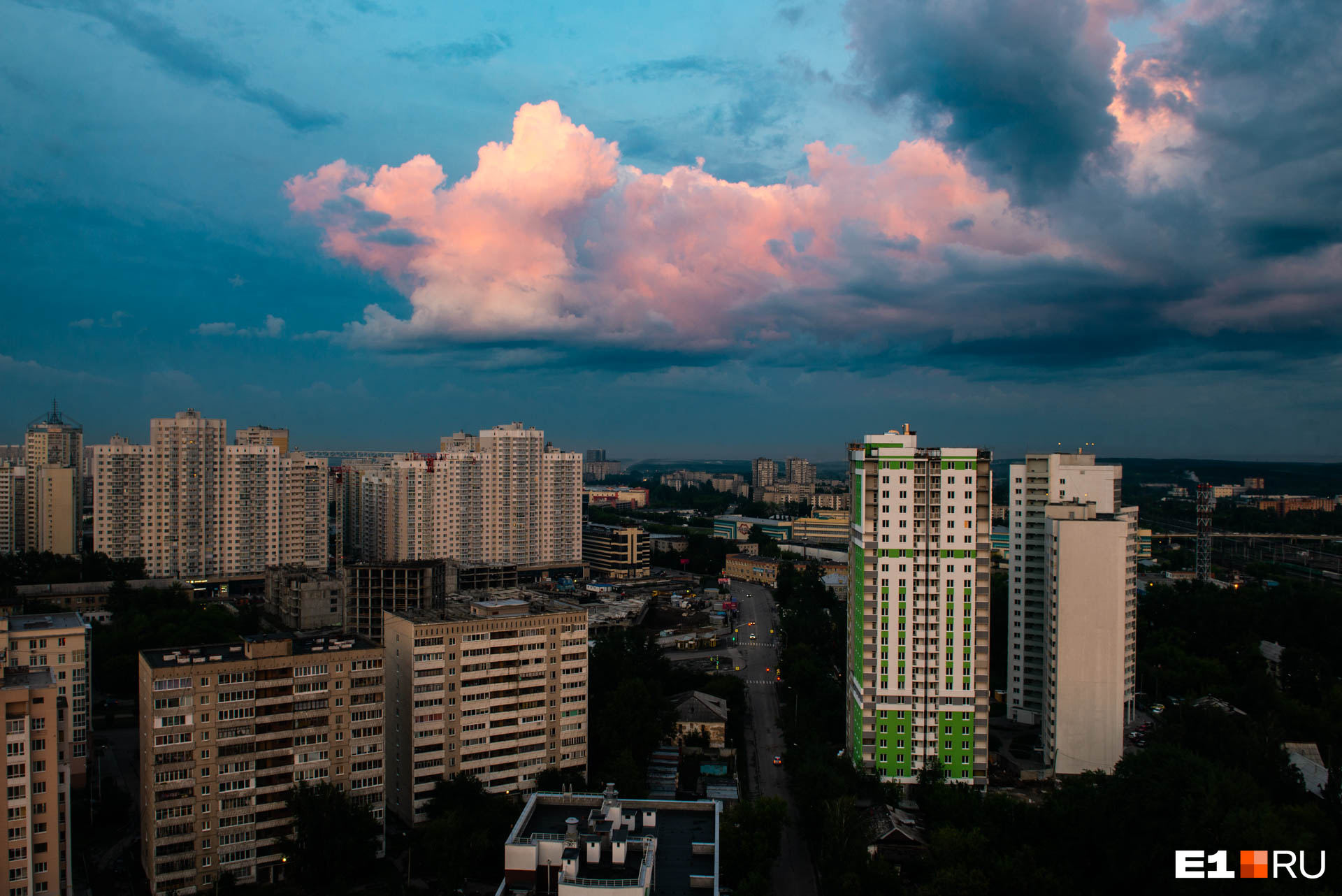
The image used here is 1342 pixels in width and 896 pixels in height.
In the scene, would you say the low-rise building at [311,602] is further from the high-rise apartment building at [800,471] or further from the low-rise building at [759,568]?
the high-rise apartment building at [800,471]

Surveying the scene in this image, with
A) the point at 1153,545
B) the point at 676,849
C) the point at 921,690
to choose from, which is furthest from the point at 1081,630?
the point at 1153,545

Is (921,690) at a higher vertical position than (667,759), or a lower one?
higher

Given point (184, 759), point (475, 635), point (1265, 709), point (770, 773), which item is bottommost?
point (770, 773)

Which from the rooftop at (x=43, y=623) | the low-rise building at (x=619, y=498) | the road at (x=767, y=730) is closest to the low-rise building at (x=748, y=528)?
the road at (x=767, y=730)

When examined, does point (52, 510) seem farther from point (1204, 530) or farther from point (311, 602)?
point (1204, 530)

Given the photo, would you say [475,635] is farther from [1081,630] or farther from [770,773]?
→ [1081,630]

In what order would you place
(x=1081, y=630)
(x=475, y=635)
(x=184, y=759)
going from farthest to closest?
(x=1081, y=630) → (x=475, y=635) → (x=184, y=759)

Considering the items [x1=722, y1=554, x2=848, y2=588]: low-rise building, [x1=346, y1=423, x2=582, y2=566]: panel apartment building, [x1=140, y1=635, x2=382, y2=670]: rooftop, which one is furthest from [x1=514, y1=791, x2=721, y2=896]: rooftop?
[x1=722, y1=554, x2=848, y2=588]: low-rise building
